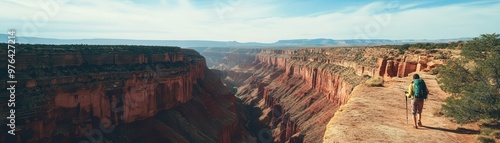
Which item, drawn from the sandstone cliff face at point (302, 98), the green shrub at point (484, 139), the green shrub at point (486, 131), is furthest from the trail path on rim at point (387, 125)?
the sandstone cliff face at point (302, 98)

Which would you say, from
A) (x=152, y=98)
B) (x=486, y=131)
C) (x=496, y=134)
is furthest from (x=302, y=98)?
(x=496, y=134)

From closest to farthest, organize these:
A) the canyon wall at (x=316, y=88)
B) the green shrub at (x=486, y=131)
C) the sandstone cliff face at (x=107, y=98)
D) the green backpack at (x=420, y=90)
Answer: the green shrub at (x=486, y=131) < the green backpack at (x=420, y=90) < the sandstone cliff face at (x=107, y=98) < the canyon wall at (x=316, y=88)

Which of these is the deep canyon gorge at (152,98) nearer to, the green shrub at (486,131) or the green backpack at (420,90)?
the green backpack at (420,90)

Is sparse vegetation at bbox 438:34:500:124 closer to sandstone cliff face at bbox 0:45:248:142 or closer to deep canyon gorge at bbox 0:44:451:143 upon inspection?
deep canyon gorge at bbox 0:44:451:143

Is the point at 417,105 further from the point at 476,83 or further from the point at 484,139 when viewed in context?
the point at 476,83

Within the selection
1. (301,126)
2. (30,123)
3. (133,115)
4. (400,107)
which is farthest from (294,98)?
(400,107)

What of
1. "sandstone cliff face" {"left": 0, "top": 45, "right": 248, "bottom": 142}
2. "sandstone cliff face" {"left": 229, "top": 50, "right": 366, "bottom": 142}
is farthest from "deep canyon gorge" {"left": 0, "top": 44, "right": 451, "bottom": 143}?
"sandstone cliff face" {"left": 229, "top": 50, "right": 366, "bottom": 142}
